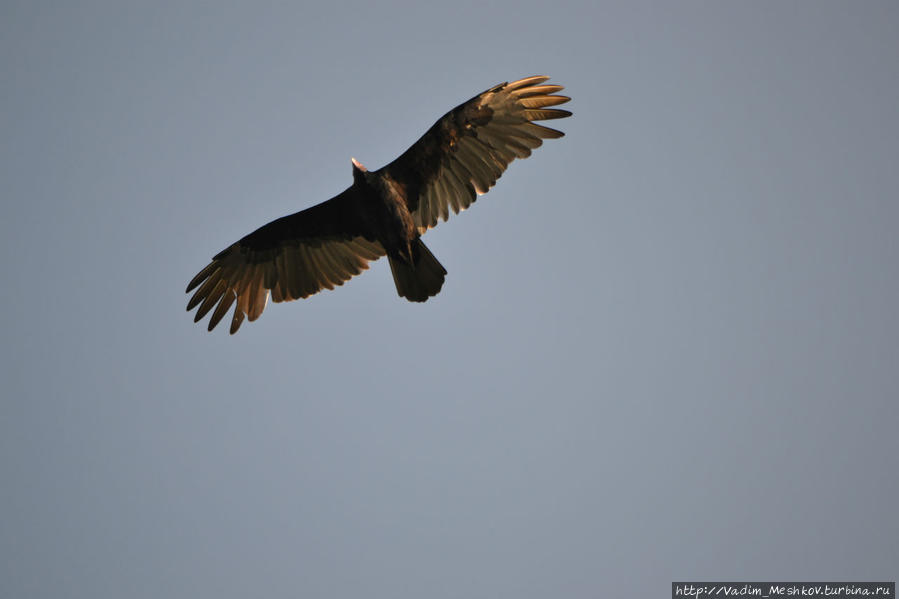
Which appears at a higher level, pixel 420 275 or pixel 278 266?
pixel 278 266

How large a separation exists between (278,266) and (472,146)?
265 centimetres

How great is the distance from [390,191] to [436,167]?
53 centimetres

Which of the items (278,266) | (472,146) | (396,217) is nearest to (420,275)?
(396,217)

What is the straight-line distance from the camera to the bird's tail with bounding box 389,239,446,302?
8625 mm

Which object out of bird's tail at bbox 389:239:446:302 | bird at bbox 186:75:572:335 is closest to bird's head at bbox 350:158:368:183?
bird at bbox 186:75:572:335

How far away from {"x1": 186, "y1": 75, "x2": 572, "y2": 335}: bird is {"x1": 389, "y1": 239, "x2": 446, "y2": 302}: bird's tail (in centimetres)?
1

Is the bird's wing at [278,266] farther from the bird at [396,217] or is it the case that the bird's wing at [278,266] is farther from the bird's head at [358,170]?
the bird's head at [358,170]

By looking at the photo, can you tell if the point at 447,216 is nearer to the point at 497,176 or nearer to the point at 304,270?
the point at 497,176

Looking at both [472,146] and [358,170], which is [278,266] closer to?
[358,170]

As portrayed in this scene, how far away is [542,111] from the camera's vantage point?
8484 mm

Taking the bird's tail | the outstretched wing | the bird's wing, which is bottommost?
the bird's tail

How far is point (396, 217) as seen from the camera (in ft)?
28.3

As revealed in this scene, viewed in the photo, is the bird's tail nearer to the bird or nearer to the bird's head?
the bird

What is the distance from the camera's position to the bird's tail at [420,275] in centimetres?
862
